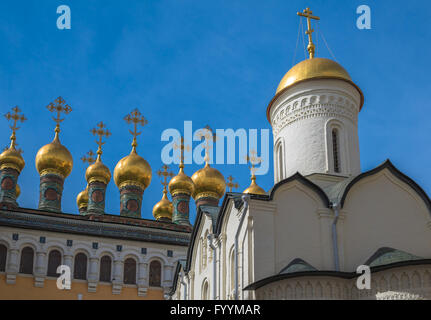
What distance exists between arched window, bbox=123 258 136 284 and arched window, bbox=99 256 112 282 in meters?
0.55

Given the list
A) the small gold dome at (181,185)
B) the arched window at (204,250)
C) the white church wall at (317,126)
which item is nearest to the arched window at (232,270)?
the arched window at (204,250)

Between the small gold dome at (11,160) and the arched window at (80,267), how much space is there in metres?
7.04

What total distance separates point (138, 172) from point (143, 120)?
2553mm

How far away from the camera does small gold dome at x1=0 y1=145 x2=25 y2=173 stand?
1072 inches

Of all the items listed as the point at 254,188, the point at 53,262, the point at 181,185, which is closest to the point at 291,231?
the point at 53,262

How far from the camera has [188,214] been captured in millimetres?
28094

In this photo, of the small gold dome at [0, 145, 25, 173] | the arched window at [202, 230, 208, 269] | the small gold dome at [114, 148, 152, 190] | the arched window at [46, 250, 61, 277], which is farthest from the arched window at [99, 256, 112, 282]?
the small gold dome at [0, 145, 25, 173]

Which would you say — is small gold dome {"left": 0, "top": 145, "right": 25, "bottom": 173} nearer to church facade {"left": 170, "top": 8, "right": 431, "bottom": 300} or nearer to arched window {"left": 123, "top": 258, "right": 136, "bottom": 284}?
arched window {"left": 123, "top": 258, "right": 136, "bottom": 284}

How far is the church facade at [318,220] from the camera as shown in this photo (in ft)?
40.1

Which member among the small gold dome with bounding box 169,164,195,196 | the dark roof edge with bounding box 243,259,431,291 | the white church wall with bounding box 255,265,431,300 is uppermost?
the small gold dome with bounding box 169,164,195,196

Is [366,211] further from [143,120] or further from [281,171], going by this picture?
[143,120]

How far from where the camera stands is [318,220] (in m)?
13.7
